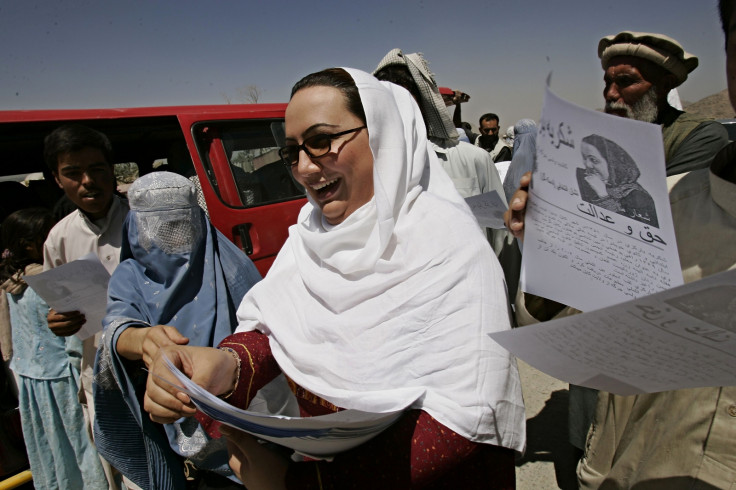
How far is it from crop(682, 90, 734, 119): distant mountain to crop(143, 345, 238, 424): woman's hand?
2222cm

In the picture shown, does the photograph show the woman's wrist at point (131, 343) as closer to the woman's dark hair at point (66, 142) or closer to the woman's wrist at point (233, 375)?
the woman's wrist at point (233, 375)

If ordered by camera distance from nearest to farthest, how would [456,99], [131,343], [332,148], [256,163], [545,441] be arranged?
[332,148] < [131,343] < [545,441] < [256,163] < [456,99]

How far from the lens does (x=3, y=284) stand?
2.80m

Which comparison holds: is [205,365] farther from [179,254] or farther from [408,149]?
[179,254]

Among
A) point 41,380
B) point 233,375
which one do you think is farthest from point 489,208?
point 41,380

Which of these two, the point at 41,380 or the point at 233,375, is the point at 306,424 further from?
the point at 41,380

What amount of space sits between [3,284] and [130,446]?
1713mm

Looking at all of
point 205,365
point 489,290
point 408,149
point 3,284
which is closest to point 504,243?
point 408,149

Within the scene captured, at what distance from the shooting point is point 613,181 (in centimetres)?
73

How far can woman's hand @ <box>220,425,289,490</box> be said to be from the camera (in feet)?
3.37

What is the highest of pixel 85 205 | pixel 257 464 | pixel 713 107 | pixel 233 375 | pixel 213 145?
pixel 213 145

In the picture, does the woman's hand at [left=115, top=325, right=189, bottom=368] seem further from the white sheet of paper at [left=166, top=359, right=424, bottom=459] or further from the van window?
the van window

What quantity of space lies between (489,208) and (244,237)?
6.84 ft

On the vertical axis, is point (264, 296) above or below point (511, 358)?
above
